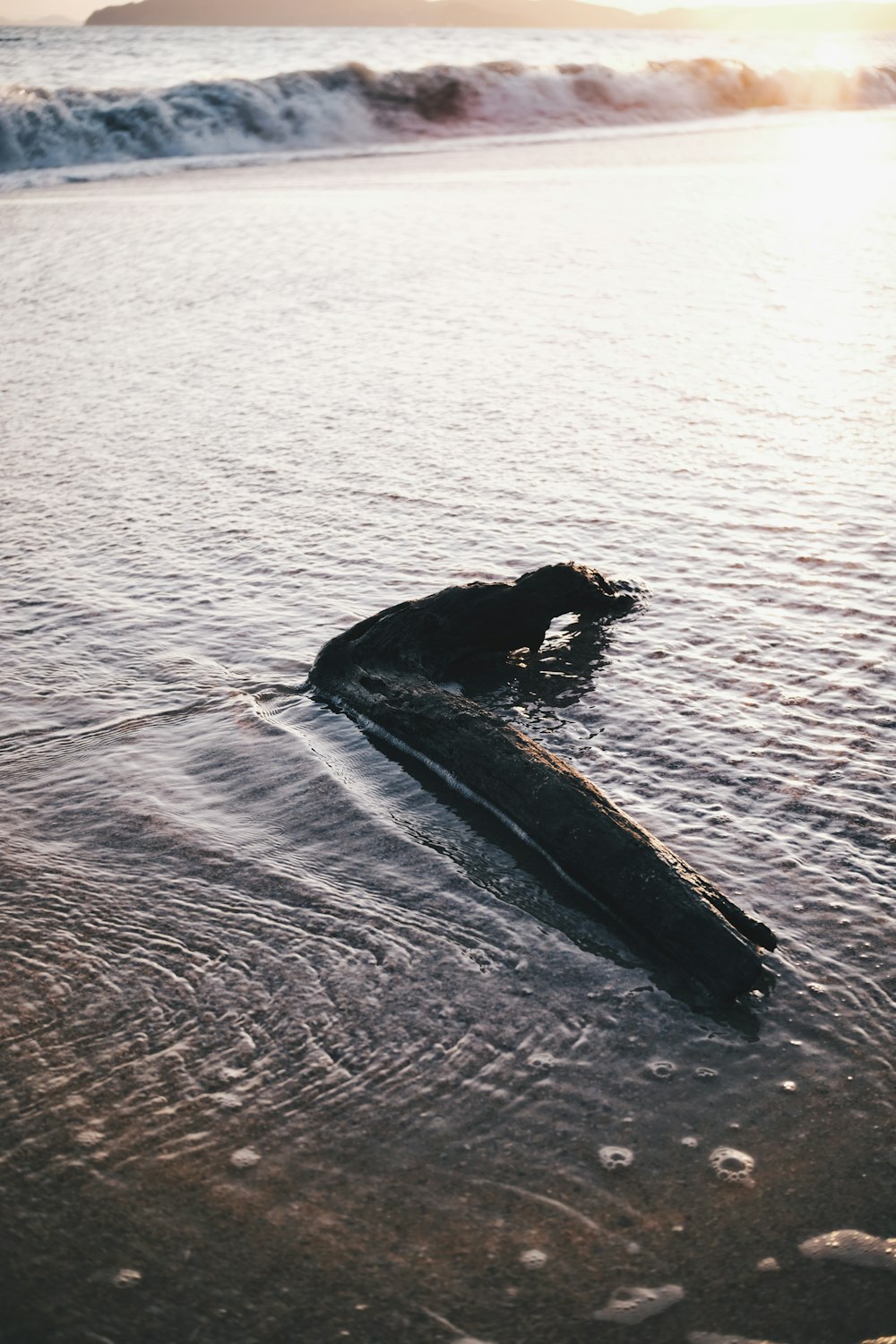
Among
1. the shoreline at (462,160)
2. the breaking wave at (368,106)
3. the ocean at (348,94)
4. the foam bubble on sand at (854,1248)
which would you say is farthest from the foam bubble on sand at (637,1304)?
the breaking wave at (368,106)

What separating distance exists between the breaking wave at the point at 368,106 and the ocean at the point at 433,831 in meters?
19.7

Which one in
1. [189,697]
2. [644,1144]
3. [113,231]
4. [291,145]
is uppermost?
[291,145]

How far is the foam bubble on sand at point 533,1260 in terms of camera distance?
2.62 m

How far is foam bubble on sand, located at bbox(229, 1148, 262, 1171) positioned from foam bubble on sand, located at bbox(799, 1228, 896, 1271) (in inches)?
49.1

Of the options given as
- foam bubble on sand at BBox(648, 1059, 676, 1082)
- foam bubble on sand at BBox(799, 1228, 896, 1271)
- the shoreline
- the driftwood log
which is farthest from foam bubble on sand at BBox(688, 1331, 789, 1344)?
the shoreline

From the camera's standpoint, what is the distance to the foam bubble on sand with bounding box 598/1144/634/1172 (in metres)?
2.86

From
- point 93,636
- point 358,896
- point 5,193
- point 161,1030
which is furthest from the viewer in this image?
point 5,193

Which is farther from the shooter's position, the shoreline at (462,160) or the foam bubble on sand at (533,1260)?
the shoreline at (462,160)

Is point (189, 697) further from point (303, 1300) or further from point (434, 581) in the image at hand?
point (303, 1300)

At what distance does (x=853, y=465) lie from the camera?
7.36m

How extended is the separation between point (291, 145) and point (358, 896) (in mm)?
29819

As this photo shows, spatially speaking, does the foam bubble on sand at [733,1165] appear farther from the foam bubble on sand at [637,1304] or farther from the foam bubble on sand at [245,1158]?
the foam bubble on sand at [245,1158]

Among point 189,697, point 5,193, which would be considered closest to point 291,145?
point 5,193

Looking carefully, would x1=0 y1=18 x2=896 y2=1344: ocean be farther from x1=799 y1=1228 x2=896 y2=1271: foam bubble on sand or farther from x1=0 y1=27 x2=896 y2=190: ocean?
x1=0 y1=27 x2=896 y2=190: ocean
